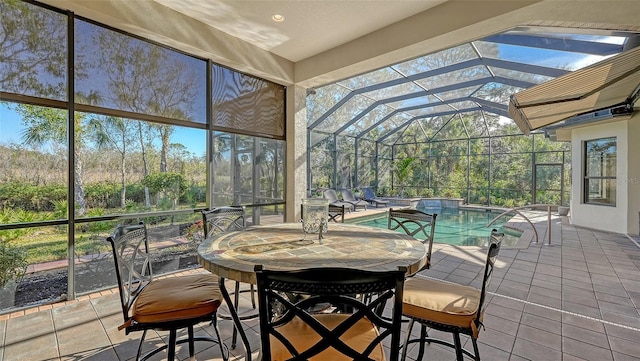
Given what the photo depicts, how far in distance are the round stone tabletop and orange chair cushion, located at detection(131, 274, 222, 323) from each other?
260mm

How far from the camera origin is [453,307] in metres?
1.66

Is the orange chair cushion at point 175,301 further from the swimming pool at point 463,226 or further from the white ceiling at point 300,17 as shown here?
the swimming pool at point 463,226

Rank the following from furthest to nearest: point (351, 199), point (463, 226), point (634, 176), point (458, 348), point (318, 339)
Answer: point (351, 199), point (463, 226), point (634, 176), point (458, 348), point (318, 339)

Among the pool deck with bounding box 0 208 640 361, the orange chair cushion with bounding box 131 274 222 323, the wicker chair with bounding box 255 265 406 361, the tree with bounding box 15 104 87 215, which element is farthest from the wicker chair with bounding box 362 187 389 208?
the wicker chair with bounding box 255 265 406 361

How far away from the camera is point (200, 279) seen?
2.12m

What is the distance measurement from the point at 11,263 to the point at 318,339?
3204 millimetres

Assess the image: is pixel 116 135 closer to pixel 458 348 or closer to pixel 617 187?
pixel 458 348

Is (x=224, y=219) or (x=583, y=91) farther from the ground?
(x=583, y=91)

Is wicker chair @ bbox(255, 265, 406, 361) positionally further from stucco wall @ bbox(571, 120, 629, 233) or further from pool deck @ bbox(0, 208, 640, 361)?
stucco wall @ bbox(571, 120, 629, 233)

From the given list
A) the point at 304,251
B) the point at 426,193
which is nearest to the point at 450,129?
the point at 426,193

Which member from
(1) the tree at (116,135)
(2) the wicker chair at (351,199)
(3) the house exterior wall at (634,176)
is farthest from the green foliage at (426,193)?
(1) the tree at (116,135)

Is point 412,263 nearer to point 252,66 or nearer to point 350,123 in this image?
point 252,66

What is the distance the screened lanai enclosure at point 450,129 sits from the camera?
5996mm

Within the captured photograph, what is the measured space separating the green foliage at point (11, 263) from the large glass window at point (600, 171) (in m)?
10.5
